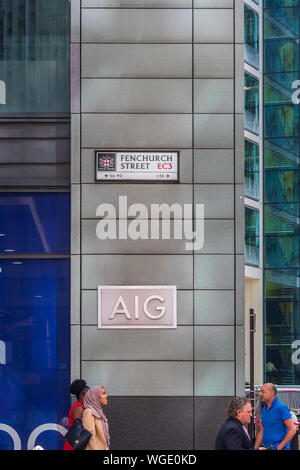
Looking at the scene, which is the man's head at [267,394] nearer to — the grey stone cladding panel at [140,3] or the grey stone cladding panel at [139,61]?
the grey stone cladding panel at [139,61]

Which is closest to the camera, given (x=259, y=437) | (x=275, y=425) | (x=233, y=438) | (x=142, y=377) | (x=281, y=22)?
(x=233, y=438)

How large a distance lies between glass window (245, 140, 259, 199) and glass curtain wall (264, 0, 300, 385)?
27cm

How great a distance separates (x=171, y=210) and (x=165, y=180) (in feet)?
1.52

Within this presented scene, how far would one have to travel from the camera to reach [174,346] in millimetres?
14180

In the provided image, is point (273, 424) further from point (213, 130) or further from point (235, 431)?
point (213, 130)

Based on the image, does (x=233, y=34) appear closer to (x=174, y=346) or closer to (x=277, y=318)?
(x=174, y=346)

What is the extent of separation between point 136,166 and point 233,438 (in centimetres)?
525

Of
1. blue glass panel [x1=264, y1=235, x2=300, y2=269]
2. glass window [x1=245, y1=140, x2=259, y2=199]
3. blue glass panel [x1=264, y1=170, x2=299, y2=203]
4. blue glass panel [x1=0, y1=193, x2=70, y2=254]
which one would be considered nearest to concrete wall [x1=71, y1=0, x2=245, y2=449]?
blue glass panel [x1=0, y1=193, x2=70, y2=254]

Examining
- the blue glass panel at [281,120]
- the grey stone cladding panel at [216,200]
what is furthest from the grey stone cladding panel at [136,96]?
the blue glass panel at [281,120]

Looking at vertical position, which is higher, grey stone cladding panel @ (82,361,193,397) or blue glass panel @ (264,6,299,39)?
blue glass panel @ (264,6,299,39)

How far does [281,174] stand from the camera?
68.4 ft

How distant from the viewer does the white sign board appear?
1441cm

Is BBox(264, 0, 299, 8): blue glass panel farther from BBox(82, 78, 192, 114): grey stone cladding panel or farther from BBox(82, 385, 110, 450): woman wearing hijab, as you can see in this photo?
BBox(82, 385, 110, 450): woman wearing hijab

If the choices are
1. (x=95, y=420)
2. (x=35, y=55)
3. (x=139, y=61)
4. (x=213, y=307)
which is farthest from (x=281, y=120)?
(x=95, y=420)
